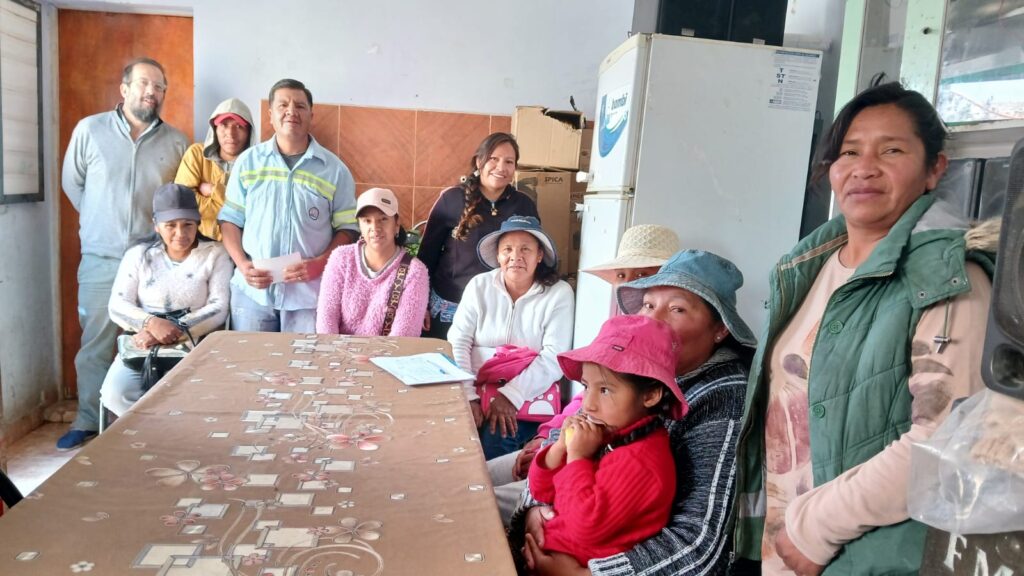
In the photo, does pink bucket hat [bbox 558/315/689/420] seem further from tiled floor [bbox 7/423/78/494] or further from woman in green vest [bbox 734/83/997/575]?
tiled floor [bbox 7/423/78/494]

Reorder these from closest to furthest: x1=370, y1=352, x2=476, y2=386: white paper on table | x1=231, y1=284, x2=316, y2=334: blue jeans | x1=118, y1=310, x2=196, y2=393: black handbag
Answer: x1=370, y1=352, x2=476, y2=386: white paper on table → x1=118, y1=310, x2=196, y2=393: black handbag → x1=231, y1=284, x2=316, y2=334: blue jeans

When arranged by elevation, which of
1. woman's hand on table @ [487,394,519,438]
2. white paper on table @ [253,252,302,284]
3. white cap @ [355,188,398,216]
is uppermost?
white cap @ [355,188,398,216]

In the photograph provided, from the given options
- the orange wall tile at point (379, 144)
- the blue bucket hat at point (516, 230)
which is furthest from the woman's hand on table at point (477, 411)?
the orange wall tile at point (379, 144)

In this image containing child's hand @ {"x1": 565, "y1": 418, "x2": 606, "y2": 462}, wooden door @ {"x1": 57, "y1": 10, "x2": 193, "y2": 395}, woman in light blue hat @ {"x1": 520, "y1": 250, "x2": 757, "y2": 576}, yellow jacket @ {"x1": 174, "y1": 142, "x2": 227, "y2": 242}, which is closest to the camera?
woman in light blue hat @ {"x1": 520, "y1": 250, "x2": 757, "y2": 576}

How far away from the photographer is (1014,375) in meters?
0.73

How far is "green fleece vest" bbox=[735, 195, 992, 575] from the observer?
1.07 m

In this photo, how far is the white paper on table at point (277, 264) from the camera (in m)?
3.08

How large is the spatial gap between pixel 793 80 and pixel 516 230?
114cm

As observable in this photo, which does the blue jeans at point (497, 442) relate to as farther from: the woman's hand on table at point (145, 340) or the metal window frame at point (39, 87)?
Answer: the metal window frame at point (39, 87)

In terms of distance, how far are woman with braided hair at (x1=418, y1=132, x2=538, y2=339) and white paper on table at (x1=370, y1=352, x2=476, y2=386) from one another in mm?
786

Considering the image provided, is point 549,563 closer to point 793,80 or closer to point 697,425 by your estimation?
point 697,425

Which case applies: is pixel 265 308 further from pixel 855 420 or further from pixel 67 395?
pixel 855 420

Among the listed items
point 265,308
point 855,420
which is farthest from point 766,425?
point 265,308

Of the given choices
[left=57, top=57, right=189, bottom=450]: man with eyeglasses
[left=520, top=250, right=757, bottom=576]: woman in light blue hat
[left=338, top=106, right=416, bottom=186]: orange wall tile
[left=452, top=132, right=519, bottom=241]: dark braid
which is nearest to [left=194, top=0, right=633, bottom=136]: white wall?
[left=338, top=106, right=416, bottom=186]: orange wall tile
